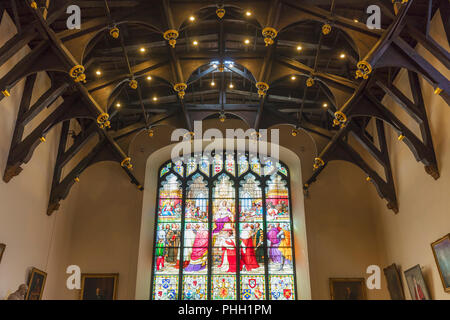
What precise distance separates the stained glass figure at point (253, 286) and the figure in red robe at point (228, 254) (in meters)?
0.50

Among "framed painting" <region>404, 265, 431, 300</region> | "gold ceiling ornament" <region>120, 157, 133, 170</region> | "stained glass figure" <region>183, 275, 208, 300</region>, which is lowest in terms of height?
"framed painting" <region>404, 265, 431, 300</region>

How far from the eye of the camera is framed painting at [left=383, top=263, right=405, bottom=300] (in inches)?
390

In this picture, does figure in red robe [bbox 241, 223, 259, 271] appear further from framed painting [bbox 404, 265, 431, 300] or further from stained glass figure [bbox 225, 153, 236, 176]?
framed painting [bbox 404, 265, 431, 300]

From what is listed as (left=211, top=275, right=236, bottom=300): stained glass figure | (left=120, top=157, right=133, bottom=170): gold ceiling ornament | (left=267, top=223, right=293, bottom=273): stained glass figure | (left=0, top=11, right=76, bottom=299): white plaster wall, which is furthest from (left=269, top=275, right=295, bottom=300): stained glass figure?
(left=0, top=11, right=76, bottom=299): white plaster wall

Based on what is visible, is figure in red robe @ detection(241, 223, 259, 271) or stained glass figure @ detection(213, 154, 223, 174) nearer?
figure in red robe @ detection(241, 223, 259, 271)

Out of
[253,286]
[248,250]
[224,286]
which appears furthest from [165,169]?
[253,286]

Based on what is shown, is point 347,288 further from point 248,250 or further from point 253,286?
point 248,250

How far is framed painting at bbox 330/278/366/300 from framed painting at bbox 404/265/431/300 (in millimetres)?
1749

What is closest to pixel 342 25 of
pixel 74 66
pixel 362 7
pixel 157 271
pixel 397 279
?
pixel 362 7

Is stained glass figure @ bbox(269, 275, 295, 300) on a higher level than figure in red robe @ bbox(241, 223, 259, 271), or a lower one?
lower
